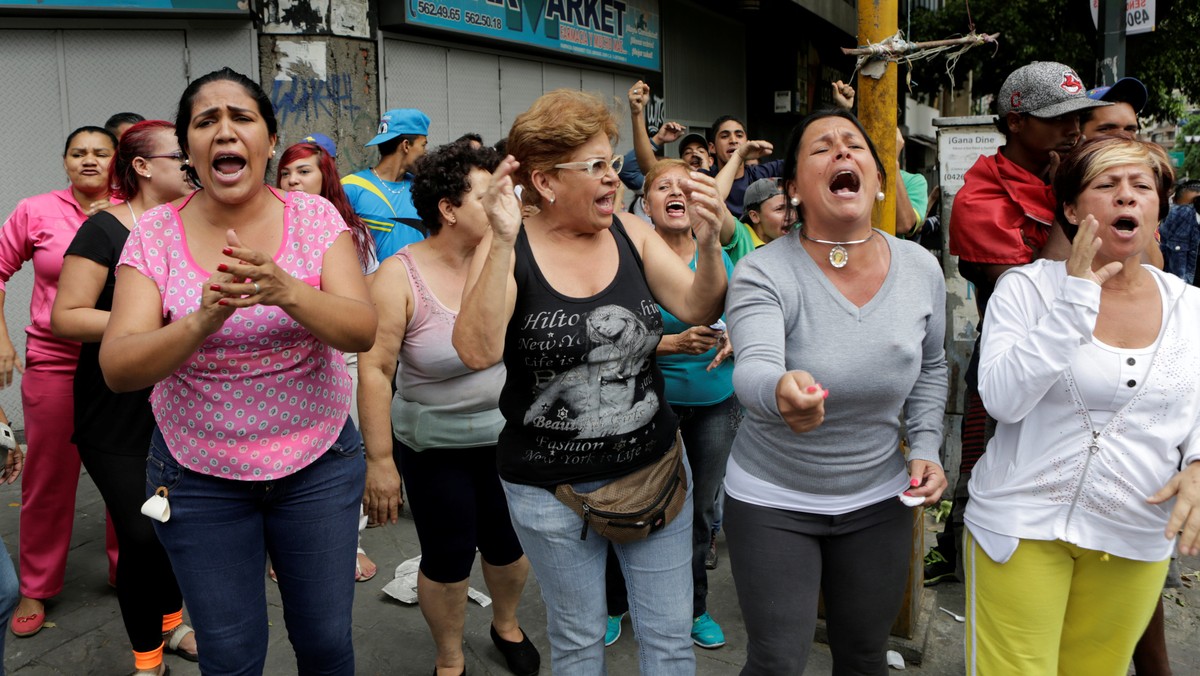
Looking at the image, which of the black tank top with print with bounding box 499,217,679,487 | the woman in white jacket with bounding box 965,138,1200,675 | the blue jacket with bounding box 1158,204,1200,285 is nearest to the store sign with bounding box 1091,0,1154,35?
the blue jacket with bounding box 1158,204,1200,285

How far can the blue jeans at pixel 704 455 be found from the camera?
3.82 metres

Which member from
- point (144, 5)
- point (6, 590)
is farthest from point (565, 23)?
point (6, 590)

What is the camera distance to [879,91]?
3379 millimetres

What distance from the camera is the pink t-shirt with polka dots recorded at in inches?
96.0

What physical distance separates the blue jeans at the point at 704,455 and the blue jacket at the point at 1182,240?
3.36m

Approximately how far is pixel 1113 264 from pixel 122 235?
3065 mm

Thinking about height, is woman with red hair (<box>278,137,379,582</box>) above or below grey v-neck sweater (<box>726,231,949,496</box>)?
above

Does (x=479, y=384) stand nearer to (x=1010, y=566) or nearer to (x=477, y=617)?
(x=477, y=617)

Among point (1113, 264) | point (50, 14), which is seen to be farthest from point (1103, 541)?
point (50, 14)

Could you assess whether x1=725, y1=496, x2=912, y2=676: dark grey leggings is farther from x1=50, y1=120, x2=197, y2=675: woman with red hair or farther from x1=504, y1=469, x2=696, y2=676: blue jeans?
x1=50, y1=120, x2=197, y2=675: woman with red hair

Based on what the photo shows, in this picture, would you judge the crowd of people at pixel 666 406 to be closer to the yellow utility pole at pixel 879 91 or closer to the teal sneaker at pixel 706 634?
the yellow utility pole at pixel 879 91

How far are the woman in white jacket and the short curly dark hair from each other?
6.25 feet

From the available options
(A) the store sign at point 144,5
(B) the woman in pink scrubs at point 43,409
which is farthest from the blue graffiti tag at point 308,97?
(B) the woman in pink scrubs at point 43,409

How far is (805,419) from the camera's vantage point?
2.16 meters
